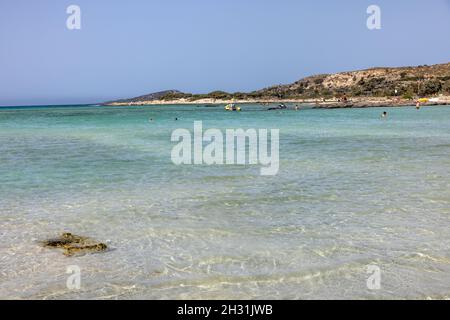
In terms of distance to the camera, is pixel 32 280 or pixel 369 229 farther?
pixel 369 229

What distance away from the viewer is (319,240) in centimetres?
802

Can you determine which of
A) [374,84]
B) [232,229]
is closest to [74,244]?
[232,229]

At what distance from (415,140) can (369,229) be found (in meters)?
18.7

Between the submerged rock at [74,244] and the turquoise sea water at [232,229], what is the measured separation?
0.64 ft

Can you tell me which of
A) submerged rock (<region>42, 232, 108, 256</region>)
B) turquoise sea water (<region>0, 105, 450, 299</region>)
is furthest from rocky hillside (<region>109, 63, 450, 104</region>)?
submerged rock (<region>42, 232, 108, 256</region>)

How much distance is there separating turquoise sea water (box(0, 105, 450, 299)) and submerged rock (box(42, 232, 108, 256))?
0.20 m

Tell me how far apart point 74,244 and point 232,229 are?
2.78 meters

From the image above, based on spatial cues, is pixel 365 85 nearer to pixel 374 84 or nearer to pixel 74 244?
pixel 374 84

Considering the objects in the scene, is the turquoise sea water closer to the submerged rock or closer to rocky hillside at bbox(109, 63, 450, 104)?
the submerged rock

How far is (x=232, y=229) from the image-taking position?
8.73 m

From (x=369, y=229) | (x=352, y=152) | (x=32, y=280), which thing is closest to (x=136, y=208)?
(x=32, y=280)

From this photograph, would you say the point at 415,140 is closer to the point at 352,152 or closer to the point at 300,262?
the point at 352,152

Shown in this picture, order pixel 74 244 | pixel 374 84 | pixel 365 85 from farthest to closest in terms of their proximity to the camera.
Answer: pixel 365 85
pixel 374 84
pixel 74 244

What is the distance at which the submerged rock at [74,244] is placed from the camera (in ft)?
25.2
